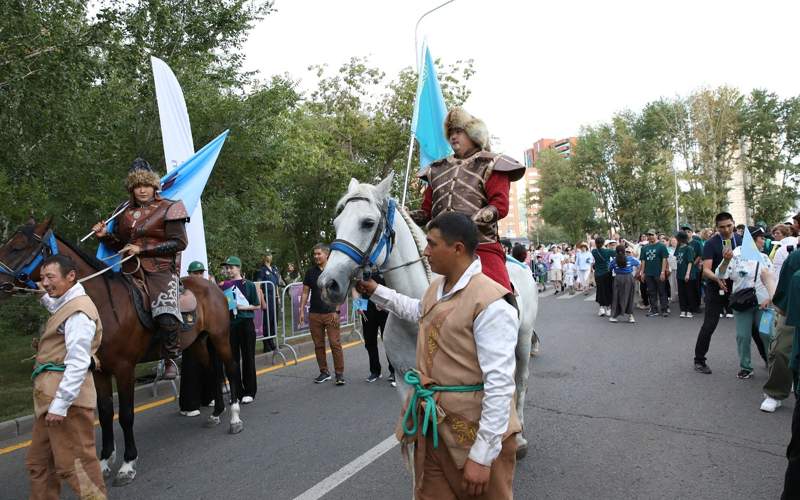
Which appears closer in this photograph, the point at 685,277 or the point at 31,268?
the point at 31,268

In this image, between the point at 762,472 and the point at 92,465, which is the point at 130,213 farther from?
the point at 762,472

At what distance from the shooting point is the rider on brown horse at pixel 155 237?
17.3ft

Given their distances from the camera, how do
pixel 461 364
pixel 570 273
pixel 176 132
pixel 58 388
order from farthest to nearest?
1. pixel 570 273
2. pixel 176 132
3. pixel 58 388
4. pixel 461 364

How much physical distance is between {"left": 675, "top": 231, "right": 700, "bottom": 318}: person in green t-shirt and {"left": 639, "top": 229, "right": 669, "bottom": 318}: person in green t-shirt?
37cm

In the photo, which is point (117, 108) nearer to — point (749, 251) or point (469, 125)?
point (469, 125)

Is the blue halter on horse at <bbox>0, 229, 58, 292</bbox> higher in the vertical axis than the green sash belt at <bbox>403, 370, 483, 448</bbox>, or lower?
higher

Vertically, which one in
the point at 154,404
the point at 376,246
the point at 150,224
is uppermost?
the point at 150,224

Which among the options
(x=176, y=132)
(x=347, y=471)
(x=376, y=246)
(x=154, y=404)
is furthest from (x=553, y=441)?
(x=176, y=132)

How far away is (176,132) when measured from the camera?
27.3ft

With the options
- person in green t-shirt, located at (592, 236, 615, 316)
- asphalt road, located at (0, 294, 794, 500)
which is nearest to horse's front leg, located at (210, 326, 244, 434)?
asphalt road, located at (0, 294, 794, 500)

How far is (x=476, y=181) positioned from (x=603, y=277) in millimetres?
11682

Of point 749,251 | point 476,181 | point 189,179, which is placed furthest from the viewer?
point 749,251

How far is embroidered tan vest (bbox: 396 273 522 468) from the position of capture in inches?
92.0

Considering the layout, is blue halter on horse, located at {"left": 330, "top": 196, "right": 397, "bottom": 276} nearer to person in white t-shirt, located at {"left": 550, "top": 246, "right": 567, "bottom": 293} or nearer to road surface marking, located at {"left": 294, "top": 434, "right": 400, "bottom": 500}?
road surface marking, located at {"left": 294, "top": 434, "right": 400, "bottom": 500}
